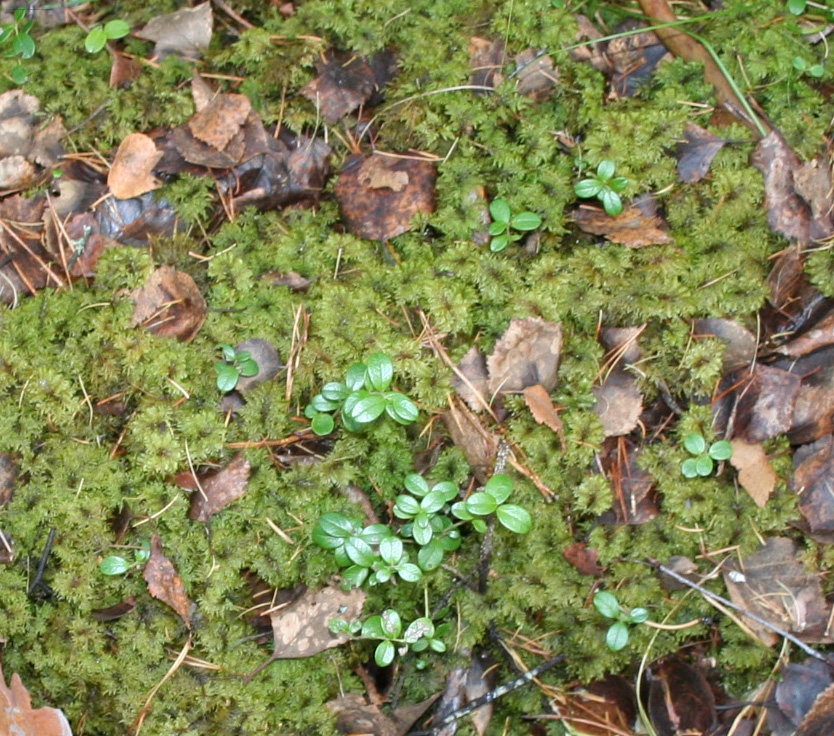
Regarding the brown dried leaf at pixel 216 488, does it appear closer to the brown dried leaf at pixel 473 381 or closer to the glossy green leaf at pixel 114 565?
the glossy green leaf at pixel 114 565

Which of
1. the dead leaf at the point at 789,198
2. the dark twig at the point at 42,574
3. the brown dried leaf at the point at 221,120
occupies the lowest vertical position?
the dark twig at the point at 42,574

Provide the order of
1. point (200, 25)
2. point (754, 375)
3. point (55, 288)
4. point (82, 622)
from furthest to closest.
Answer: point (200, 25) → point (55, 288) → point (754, 375) → point (82, 622)

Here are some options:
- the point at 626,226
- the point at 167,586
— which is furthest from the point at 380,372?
the point at 626,226

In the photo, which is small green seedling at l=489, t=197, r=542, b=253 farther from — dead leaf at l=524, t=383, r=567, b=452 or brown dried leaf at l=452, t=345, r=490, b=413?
dead leaf at l=524, t=383, r=567, b=452

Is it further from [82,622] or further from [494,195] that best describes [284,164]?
[82,622]

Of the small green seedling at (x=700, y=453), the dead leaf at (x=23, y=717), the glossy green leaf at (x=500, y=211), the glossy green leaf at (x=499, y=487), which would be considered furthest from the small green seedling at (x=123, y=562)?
the small green seedling at (x=700, y=453)

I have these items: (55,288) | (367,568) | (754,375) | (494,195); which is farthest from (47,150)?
(754,375)
